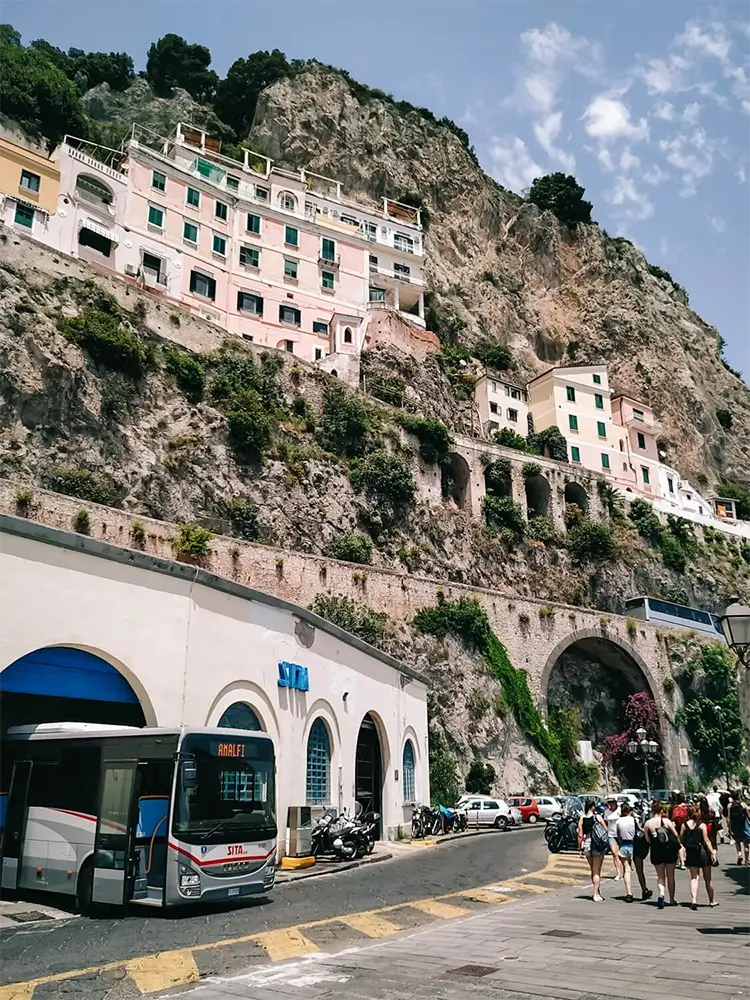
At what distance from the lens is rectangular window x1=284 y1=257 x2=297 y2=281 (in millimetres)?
49875

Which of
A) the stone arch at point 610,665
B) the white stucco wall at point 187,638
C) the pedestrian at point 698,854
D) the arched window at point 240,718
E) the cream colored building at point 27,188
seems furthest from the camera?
the stone arch at point 610,665

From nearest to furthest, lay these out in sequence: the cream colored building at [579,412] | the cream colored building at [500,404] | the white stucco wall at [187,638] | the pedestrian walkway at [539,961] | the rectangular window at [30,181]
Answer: the pedestrian walkway at [539,961], the white stucco wall at [187,638], the rectangular window at [30,181], the cream colored building at [500,404], the cream colored building at [579,412]

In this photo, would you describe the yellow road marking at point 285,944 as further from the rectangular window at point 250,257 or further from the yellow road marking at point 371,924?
the rectangular window at point 250,257

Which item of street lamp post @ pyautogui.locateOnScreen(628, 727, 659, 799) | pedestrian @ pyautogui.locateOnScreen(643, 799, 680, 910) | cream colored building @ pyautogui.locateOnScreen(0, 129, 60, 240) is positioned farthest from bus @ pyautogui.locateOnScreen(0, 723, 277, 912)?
cream colored building @ pyautogui.locateOnScreen(0, 129, 60, 240)

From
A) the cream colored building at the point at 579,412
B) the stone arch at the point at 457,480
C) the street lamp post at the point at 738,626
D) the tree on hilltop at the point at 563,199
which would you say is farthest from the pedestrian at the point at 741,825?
the tree on hilltop at the point at 563,199

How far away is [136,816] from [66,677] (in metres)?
3.23

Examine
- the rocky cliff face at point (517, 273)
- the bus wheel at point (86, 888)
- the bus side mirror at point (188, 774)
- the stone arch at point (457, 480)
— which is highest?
the rocky cliff face at point (517, 273)

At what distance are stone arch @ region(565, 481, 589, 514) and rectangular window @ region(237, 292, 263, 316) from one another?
23.4m

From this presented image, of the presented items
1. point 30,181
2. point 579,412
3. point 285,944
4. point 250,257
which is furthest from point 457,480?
point 285,944

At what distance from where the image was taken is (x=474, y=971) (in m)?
7.23

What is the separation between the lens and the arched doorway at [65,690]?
12055mm

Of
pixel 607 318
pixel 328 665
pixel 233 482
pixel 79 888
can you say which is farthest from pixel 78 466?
pixel 607 318

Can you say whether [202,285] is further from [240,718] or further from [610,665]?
[240,718]

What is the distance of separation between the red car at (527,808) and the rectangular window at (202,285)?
109 feet
